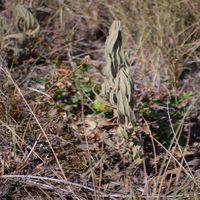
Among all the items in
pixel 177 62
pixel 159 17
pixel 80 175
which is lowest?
pixel 80 175

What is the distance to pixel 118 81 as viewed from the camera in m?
1.78

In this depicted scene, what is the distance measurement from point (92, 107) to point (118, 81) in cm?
45

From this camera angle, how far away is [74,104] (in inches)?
88.4

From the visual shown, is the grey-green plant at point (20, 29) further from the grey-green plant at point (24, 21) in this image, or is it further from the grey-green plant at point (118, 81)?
the grey-green plant at point (118, 81)

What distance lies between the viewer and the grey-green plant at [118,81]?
69.4 inches

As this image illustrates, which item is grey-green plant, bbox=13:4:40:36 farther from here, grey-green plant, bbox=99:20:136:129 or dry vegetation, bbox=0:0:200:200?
grey-green plant, bbox=99:20:136:129

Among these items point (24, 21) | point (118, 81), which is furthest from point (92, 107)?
point (24, 21)

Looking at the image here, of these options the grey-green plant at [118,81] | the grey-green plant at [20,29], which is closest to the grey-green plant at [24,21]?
the grey-green plant at [20,29]

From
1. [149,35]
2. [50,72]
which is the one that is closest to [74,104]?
[50,72]

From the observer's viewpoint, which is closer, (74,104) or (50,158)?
(50,158)

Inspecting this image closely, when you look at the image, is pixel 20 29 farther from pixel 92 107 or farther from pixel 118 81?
pixel 118 81

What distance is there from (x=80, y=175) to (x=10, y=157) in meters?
0.25

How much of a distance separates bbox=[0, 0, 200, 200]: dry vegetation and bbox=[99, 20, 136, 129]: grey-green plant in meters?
0.10

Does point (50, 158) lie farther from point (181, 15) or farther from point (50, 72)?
point (181, 15)
